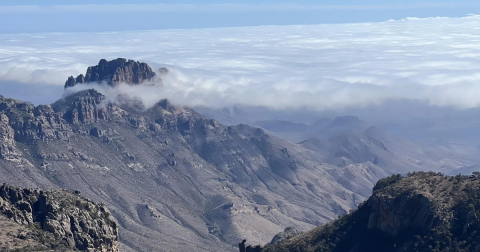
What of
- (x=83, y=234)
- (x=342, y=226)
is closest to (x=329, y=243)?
(x=342, y=226)

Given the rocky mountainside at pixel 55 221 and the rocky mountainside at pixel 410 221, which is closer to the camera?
the rocky mountainside at pixel 55 221

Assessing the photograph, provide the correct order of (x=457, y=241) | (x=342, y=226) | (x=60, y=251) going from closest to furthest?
(x=60, y=251)
(x=457, y=241)
(x=342, y=226)

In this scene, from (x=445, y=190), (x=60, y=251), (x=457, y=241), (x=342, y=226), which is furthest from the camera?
(x=342, y=226)

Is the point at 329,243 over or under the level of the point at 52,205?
under

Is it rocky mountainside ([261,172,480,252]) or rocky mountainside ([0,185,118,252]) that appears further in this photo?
rocky mountainside ([261,172,480,252])

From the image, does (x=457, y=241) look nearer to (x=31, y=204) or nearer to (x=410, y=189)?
(x=410, y=189)
